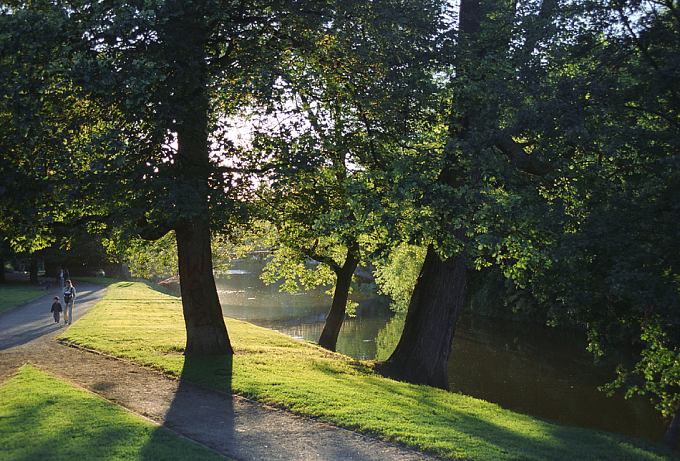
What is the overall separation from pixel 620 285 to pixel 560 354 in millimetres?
21542

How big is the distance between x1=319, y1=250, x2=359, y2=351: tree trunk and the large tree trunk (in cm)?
747

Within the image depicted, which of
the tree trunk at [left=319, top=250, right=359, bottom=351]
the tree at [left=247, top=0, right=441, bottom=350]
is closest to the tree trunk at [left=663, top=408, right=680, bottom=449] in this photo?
the tree at [left=247, top=0, right=441, bottom=350]

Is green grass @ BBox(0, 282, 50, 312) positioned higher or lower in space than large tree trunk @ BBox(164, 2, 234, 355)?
lower

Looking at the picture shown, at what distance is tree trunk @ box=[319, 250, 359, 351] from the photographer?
24.4m

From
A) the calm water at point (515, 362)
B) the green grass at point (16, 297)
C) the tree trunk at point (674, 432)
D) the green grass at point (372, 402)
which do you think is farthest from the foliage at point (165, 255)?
the tree trunk at point (674, 432)

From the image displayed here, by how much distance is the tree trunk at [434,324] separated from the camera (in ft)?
59.2

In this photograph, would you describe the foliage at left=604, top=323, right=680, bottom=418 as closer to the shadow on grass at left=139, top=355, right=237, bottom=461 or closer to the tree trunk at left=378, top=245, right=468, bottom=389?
the tree trunk at left=378, top=245, right=468, bottom=389

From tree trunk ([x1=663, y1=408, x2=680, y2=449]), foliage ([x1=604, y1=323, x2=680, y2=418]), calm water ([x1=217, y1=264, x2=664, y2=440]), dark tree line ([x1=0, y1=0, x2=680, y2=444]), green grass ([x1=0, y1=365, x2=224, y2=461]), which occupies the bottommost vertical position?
calm water ([x1=217, y1=264, x2=664, y2=440])

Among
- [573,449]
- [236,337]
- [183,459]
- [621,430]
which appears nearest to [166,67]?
[183,459]

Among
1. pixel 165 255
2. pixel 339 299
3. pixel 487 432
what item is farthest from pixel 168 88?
pixel 339 299

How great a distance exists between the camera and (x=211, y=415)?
11766 millimetres

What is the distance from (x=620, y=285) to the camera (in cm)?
1089

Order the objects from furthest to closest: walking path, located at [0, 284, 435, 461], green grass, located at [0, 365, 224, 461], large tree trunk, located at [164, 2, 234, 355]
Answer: large tree trunk, located at [164, 2, 234, 355] < walking path, located at [0, 284, 435, 461] < green grass, located at [0, 365, 224, 461]

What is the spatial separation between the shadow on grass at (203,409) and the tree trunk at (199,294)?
728 mm
